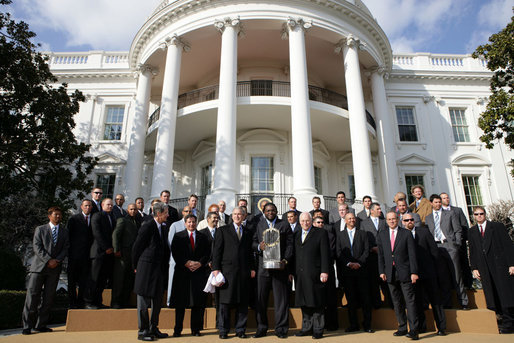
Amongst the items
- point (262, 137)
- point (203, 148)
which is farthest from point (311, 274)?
point (203, 148)

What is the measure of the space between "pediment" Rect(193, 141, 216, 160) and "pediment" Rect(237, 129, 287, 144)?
4.68ft

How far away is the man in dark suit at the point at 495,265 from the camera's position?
5.61m

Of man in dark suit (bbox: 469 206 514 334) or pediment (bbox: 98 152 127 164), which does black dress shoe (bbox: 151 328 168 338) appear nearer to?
man in dark suit (bbox: 469 206 514 334)

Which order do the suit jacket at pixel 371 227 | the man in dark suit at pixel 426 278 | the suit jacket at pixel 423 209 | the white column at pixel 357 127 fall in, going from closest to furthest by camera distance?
the man in dark suit at pixel 426 278
the suit jacket at pixel 371 227
the suit jacket at pixel 423 209
the white column at pixel 357 127

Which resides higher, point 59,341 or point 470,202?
point 470,202

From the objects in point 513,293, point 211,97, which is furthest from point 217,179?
point 513,293

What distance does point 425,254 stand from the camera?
5.54 meters

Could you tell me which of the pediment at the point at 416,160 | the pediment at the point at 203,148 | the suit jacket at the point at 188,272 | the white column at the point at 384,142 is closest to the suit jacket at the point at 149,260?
the suit jacket at the point at 188,272

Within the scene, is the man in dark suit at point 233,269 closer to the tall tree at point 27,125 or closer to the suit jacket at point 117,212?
the suit jacket at point 117,212

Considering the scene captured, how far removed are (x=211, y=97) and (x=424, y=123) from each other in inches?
458

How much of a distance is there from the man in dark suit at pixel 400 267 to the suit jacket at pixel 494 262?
5.13 ft

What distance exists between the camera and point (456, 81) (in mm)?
19953

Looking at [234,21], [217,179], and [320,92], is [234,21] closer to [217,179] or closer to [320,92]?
[320,92]

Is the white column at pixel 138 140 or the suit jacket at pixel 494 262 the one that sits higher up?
the white column at pixel 138 140
